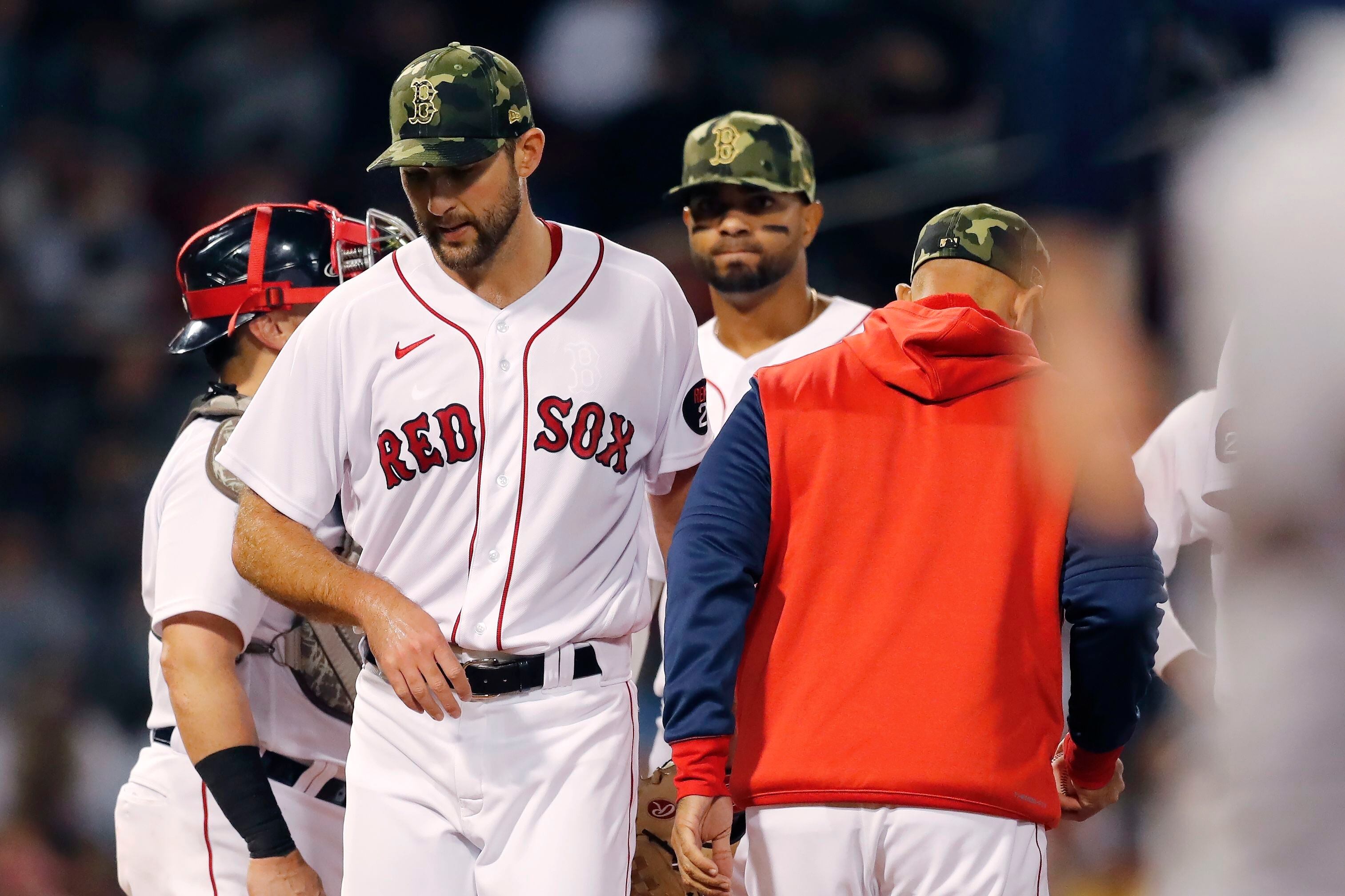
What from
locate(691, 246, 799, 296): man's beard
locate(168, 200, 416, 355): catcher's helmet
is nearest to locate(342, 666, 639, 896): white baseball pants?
locate(168, 200, 416, 355): catcher's helmet

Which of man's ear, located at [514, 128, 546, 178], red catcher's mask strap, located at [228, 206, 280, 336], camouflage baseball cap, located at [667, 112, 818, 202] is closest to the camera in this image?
man's ear, located at [514, 128, 546, 178]

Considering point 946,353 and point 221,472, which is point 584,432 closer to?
point 946,353

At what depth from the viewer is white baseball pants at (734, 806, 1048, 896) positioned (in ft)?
8.09

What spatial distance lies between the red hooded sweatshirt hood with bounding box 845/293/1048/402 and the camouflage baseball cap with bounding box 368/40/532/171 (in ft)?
2.43

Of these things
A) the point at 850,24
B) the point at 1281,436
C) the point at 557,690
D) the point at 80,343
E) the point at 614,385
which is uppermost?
the point at 850,24

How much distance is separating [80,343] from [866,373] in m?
6.06

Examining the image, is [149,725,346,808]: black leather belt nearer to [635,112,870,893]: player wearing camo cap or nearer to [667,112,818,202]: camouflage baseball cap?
[635,112,870,893]: player wearing camo cap

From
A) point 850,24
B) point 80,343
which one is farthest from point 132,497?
point 850,24

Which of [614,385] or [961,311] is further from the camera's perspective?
[614,385]

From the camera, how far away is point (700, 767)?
2.51 metres

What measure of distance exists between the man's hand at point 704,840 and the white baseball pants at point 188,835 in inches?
35.9

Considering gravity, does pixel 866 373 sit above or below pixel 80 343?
below

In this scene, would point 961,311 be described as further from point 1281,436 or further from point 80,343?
point 80,343

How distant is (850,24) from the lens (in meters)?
8.20
